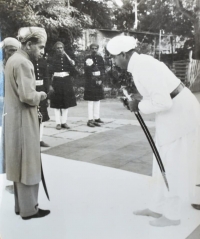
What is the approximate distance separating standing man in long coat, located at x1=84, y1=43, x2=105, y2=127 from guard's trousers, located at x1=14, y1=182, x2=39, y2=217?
605 millimetres

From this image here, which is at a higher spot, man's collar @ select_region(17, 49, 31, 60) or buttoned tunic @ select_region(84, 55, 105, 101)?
man's collar @ select_region(17, 49, 31, 60)

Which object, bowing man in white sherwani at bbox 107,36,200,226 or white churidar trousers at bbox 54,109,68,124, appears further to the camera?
white churidar trousers at bbox 54,109,68,124

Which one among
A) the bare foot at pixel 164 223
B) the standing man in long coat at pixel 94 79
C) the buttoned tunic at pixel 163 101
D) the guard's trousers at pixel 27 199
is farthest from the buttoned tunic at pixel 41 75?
the bare foot at pixel 164 223

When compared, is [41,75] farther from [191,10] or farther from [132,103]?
A: [191,10]

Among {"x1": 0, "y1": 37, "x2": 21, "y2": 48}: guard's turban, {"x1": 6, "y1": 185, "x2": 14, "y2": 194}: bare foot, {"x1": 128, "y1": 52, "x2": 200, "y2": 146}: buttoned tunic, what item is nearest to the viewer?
{"x1": 128, "y1": 52, "x2": 200, "y2": 146}: buttoned tunic

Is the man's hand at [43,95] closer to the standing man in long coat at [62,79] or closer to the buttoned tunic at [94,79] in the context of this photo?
the standing man in long coat at [62,79]

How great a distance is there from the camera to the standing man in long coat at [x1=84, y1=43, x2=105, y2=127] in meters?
1.94

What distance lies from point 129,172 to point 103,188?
0.63ft

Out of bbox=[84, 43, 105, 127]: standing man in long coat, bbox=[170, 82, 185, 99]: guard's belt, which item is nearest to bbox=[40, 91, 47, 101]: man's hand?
bbox=[84, 43, 105, 127]: standing man in long coat

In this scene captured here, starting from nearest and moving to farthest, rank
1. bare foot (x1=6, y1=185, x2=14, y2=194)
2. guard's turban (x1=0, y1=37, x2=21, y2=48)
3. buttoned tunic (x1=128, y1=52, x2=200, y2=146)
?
buttoned tunic (x1=128, y1=52, x2=200, y2=146), guard's turban (x1=0, y1=37, x2=21, y2=48), bare foot (x1=6, y1=185, x2=14, y2=194)

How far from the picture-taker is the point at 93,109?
6.40 ft

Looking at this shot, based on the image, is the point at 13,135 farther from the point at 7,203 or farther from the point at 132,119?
the point at 132,119

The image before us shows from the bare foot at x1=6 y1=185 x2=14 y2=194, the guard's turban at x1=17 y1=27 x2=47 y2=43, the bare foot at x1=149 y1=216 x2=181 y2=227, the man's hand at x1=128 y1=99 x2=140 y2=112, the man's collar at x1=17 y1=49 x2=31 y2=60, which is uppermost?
the guard's turban at x1=17 y1=27 x2=47 y2=43

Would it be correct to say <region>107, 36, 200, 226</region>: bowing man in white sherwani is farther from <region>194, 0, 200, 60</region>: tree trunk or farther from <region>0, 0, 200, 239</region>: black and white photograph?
<region>194, 0, 200, 60</region>: tree trunk
